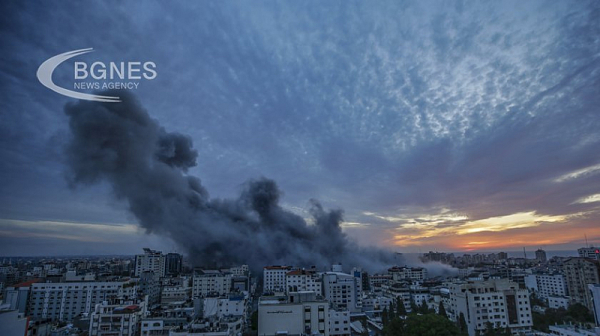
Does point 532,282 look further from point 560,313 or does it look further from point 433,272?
point 433,272

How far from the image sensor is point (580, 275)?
22922 millimetres

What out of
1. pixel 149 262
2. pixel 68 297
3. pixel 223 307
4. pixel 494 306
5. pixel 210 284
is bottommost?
pixel 494 306

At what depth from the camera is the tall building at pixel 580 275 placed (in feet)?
72.6

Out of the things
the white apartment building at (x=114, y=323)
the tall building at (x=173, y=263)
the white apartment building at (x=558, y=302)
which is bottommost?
the white apartment building at (x=558, y=302)

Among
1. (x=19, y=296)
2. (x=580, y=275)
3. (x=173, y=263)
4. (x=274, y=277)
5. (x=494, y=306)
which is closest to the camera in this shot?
(x=494, y=306)

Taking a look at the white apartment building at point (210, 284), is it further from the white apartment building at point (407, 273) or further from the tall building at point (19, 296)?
the white apartment building at point (407, 273)

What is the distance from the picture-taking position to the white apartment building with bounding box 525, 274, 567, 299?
26.1 meters

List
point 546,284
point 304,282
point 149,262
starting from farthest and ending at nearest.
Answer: point 149,262 < point 546,284 < point 304,282

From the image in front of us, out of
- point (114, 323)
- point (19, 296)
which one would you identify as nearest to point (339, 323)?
point (114, 323)

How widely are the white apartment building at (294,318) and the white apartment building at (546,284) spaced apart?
20.8 m

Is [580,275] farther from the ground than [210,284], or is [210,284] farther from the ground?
[580,275]

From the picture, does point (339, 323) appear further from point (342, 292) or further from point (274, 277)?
point (274, 277)

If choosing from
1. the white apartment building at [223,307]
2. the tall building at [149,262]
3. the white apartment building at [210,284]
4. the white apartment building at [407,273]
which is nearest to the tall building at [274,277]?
the white apartment building at [210,284]

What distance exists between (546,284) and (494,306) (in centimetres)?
1477
